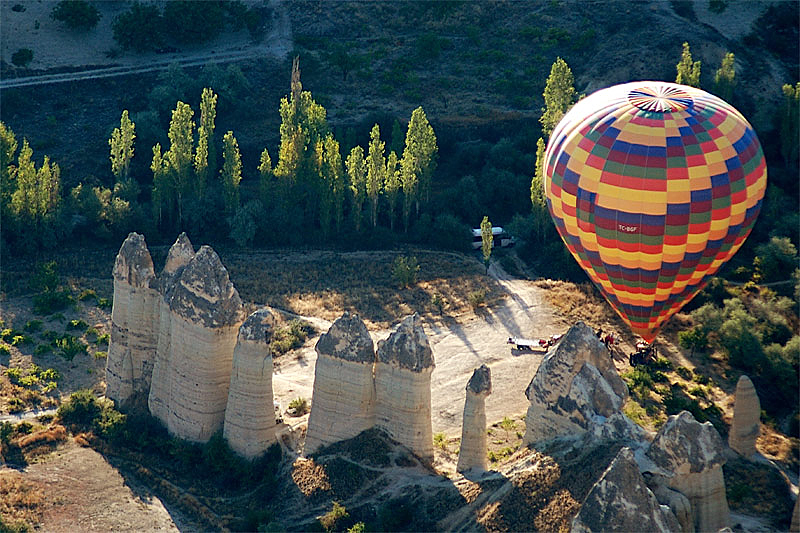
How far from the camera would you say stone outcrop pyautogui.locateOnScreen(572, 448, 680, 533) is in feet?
92.5

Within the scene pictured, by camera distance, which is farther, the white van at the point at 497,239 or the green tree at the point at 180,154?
the white van at the point at 497,239

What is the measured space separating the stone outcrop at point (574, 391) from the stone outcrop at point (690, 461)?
214cm

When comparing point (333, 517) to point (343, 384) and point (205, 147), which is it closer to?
point (343, 384)

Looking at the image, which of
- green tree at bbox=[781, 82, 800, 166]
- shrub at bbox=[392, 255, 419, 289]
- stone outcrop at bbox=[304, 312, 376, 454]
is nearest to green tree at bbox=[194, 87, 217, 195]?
shrub at bbox=[392, 255, 419, 289]

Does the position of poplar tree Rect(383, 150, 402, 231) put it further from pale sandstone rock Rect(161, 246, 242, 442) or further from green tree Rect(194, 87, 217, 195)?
pale sandstone rock Rect(161, 246, 242, 442)

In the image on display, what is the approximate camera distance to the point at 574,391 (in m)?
34.8

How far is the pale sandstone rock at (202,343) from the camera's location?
38.3 m

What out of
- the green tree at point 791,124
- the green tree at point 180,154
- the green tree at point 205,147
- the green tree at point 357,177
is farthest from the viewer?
the green tree at point 791,124

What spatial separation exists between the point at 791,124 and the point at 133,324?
3931cm

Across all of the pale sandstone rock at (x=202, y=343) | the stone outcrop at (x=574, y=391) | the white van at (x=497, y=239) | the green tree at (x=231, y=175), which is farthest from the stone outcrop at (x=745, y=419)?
the green tree at (x=231, y=175)

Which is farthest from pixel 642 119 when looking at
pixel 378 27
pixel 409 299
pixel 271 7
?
pixel 271 7

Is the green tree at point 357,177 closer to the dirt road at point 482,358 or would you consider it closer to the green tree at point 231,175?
the green tree at point 231,175

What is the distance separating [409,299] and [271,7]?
124 feet

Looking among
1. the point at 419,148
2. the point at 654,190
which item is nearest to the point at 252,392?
the point at 654,190
